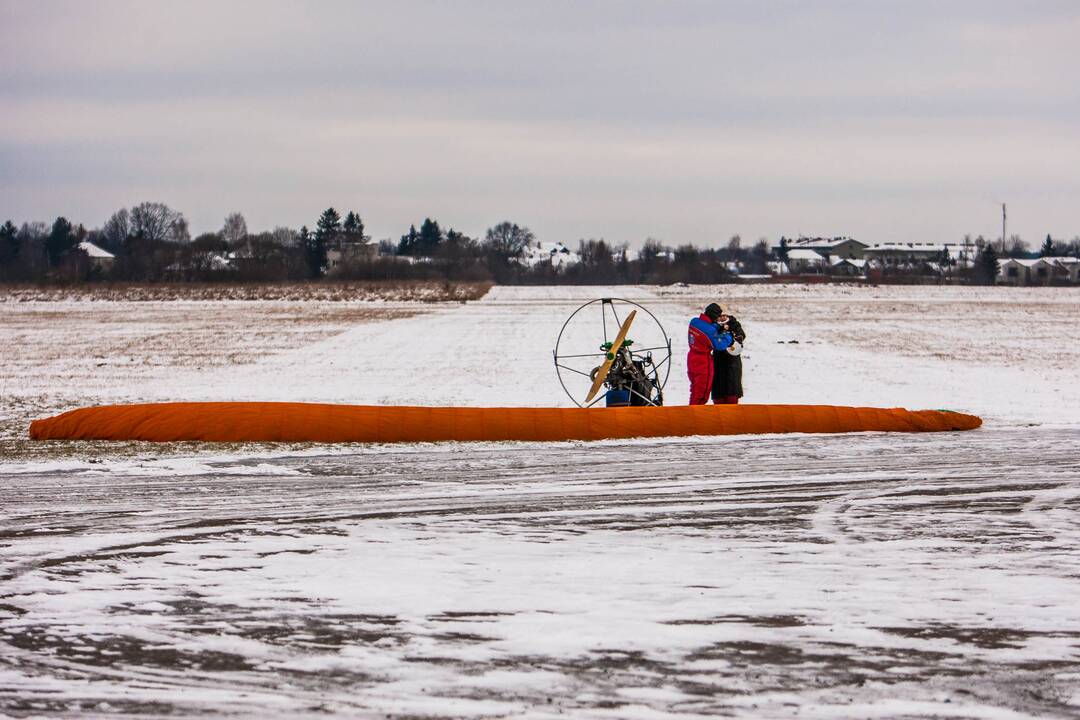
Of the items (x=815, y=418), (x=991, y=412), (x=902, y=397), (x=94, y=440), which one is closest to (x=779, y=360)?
(x=902, y=397)

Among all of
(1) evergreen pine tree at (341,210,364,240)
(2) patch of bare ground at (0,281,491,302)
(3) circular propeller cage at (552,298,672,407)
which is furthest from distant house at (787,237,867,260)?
(3) circular propeller cage at (552,298,672,407)

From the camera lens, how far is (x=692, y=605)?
540 centimetres

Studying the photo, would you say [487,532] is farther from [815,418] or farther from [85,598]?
[815,418]

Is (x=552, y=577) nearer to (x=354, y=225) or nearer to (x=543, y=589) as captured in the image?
→ (x=543, y=589)

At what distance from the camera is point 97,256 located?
388 ft

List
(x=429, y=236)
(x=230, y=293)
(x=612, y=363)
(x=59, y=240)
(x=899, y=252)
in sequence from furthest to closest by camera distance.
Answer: (x=899, y=252) < (x=429, y=236) < (x=59, y=240) < (x=230, y=293) < (x=612, y=363)

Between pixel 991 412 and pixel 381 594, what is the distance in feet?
29.6

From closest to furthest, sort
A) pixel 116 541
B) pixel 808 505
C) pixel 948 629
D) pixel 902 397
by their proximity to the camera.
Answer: pixel 948 629
pixel 116 541
pixel 808 505
pixel 902 397

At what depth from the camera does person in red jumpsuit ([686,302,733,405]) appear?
465 inches

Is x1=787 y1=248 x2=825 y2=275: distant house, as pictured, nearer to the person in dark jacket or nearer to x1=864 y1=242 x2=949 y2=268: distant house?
x1=864 y1=242 x2=949 y2=268: distant house

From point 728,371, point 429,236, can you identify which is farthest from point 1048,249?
point 728,371

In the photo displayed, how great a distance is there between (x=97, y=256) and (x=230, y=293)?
62.0 metres

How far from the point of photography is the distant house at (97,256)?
103562 mm

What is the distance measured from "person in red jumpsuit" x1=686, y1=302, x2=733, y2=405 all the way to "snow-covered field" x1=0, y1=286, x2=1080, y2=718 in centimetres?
153
